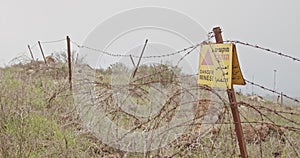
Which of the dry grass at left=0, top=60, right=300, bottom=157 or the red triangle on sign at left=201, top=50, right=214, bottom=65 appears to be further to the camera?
the dry grass at left=0, top=60, right=300, bottom=157

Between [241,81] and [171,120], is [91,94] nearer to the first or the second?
[171,120]

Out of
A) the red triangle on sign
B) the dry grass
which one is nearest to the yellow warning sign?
the red triangle on sign

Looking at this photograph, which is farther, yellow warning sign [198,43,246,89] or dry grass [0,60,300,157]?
dry grass [0,60,300,157]

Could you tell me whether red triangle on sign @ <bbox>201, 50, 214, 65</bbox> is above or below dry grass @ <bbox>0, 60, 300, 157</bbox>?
above

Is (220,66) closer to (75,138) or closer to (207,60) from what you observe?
(207,60)

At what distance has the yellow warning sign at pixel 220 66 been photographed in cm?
174

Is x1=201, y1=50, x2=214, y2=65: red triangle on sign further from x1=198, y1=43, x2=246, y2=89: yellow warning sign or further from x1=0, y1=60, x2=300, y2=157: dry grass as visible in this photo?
x1=0, y1=60, x2=300, y2=157: dry grass

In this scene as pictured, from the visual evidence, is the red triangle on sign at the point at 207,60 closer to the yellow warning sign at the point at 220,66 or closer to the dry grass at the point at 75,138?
the yellow warning sign at the point at 220,66

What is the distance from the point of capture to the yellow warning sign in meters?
A: 1.74

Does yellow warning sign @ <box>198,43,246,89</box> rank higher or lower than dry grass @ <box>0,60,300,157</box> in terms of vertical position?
higher

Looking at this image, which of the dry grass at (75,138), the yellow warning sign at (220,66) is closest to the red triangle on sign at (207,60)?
the yellow warning sign at (220,66)

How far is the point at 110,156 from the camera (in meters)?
3.19

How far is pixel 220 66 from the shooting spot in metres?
1.76

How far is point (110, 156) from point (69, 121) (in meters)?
0.97
